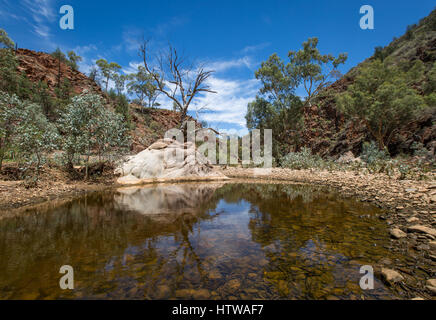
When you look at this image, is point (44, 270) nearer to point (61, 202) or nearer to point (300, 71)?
point (61, 202)

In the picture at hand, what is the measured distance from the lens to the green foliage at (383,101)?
56.1 ft

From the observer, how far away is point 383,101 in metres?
18.1

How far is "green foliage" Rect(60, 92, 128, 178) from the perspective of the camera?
950 cm

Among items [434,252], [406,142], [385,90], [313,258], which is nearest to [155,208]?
[313,258]

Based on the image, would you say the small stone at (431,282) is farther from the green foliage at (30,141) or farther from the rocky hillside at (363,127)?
the rocky hillside at (363,127)

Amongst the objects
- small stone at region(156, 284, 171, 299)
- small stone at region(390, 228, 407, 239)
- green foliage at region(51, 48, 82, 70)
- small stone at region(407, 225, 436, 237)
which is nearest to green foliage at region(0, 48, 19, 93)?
green foliage at region(51, 48, 82, 70)

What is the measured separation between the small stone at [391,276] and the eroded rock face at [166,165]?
1073 centimetres

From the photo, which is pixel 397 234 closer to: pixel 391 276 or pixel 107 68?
pixel 391 276

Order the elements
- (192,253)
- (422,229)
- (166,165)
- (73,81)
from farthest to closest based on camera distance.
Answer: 1. (73,81)
2. (166,165)
3. (422,229)
4. (192,253)

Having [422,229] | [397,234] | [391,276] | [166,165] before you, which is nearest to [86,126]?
[166,165]

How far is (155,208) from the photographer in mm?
5758

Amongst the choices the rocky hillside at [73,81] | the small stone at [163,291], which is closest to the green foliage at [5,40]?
the rocky hillside at [73,81]

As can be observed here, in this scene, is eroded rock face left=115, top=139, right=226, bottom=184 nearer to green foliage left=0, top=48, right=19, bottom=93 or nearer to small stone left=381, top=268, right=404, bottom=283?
small stone left=381, top=268, right=404, bottom=283

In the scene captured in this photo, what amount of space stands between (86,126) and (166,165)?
15.8 feet
